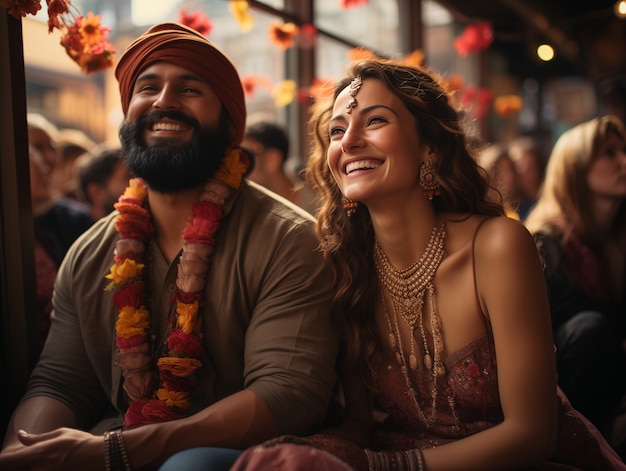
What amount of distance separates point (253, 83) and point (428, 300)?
274cm

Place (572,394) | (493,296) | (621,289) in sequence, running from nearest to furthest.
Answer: (493,296) < (572,394) < (621,289)

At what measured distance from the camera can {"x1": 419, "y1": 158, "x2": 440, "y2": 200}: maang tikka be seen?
80.0 inches

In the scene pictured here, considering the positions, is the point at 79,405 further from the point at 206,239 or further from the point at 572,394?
the point at 572,394

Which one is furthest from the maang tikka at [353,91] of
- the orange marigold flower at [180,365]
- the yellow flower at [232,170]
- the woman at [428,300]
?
the orange marigold flower at [180,365]

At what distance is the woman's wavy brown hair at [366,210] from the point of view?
6.73 ft

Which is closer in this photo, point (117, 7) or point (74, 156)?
point (117, 7)

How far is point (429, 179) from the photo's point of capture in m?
2.03

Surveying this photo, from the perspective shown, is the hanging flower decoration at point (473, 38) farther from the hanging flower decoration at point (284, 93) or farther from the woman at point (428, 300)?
the woman at point (428, 300)

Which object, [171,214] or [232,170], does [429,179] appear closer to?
[232,170]

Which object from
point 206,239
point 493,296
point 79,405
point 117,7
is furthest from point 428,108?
point 117,7

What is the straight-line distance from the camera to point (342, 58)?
568 centimetres

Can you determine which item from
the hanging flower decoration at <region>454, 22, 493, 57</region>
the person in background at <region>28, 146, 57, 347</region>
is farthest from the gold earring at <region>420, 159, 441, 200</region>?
the hanging flower decoration at <region>454, 22, 493, 57</region>

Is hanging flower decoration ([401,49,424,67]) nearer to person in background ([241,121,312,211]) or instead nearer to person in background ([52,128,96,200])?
person in background ([241,121,312,211])

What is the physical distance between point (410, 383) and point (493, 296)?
1.22 ft
